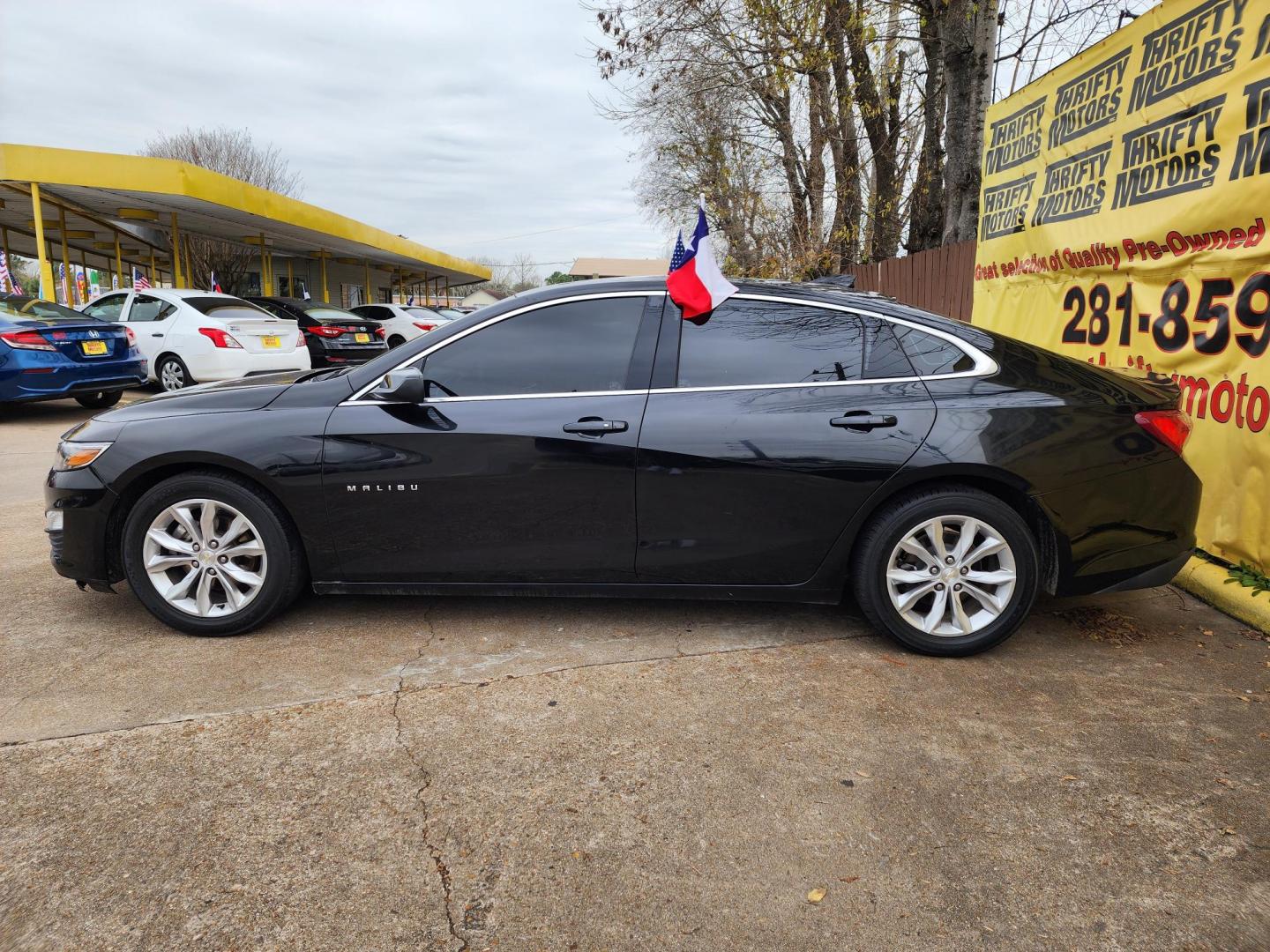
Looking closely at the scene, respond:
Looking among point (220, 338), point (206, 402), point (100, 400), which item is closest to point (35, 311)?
point (100, 400)

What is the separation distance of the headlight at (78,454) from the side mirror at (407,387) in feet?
4.22

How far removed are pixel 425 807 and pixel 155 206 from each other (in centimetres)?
1870

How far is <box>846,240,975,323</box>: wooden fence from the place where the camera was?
26.9 ft

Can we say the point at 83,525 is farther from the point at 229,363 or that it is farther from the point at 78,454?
the point at 229,363

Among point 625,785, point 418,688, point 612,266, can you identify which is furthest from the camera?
point 612,266

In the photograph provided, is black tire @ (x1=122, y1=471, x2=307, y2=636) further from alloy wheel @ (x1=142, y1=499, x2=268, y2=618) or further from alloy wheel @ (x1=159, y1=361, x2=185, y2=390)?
alloy wheel @ (x1=159, y1=361, x2=185, y2=390)

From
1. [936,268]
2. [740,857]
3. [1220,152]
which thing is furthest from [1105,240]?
[740,857]

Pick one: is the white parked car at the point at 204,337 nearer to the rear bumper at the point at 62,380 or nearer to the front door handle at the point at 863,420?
the rear bumper at the point at 62,380

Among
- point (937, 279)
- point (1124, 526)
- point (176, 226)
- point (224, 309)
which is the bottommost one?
point (1124, 526)

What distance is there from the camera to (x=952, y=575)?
3494 millimetres

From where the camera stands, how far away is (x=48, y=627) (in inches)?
151

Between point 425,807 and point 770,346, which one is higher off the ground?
point 770,346

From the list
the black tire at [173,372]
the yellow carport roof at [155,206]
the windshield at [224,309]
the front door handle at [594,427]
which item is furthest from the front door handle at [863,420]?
the yellow carport roof at [155,206]

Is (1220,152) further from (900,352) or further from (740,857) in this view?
(740,857)
